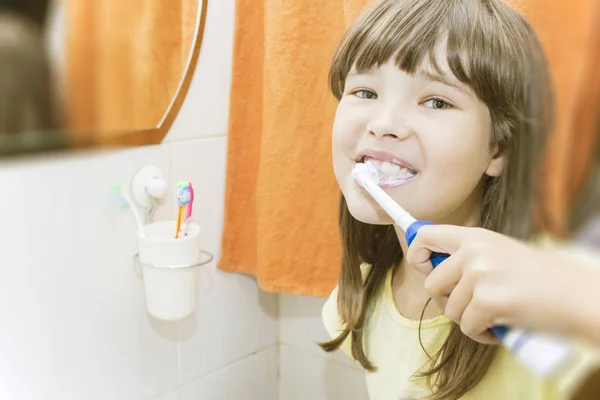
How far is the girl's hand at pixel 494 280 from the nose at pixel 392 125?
158 millimetres

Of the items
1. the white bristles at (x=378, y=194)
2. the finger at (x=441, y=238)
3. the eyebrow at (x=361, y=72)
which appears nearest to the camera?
the finger at (x=441, y=238)

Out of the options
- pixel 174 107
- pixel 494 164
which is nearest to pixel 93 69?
pixel 174 107

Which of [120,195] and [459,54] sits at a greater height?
[459,54]

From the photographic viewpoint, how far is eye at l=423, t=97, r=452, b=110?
58 centimetres

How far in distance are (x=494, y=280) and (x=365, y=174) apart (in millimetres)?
366

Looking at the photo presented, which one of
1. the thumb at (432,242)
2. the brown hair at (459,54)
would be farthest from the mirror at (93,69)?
the thumb at (432,242)

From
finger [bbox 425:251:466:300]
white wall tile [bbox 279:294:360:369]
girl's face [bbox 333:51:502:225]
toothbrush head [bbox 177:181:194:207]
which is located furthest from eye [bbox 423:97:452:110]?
white wall tile [bbox 279:294:360:369]

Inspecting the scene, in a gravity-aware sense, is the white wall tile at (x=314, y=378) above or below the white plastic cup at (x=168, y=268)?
below

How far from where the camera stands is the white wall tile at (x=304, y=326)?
1062 millimetres

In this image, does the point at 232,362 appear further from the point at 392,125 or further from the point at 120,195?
the point at 392,125

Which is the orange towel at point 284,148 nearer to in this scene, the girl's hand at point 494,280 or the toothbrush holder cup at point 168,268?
the toothbrush holder cup at point 168,268

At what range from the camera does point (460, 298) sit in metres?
0.35

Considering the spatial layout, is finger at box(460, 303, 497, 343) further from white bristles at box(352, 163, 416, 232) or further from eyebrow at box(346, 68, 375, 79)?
eyebrow at box(346, 68, 375, 79)

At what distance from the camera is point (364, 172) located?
24.2 inches
